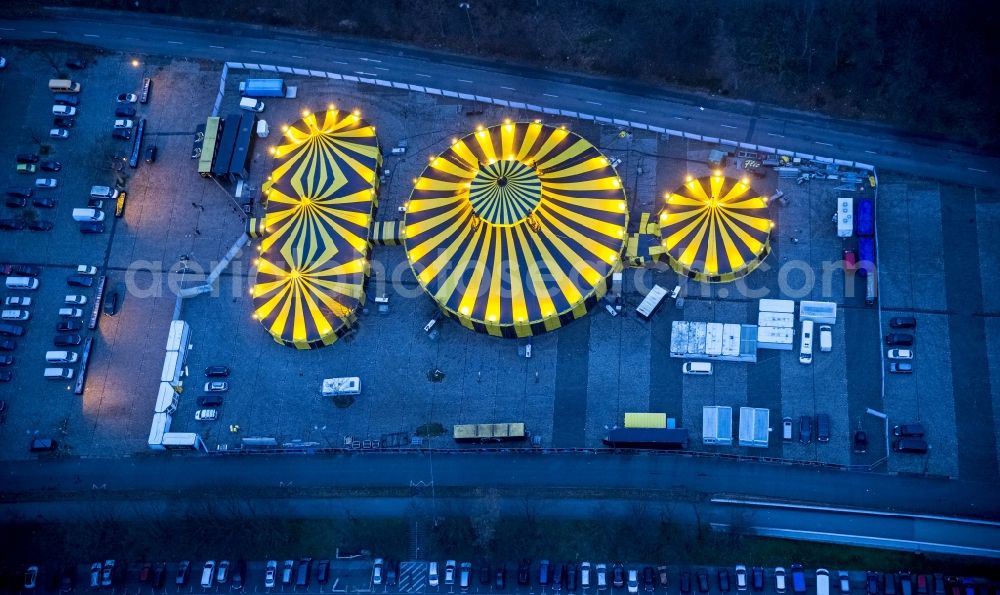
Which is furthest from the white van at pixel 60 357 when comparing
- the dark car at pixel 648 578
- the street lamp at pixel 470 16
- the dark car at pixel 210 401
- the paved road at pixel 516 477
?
the dark car at pixel 648 578

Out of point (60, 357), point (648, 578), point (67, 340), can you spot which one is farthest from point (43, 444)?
point (648, 578)

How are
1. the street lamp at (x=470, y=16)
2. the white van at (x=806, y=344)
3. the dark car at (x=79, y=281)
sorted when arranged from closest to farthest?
the white van at (x=806, y=344), the dark car at (x=79, y=281), the street lamp at (x=470, y=16)

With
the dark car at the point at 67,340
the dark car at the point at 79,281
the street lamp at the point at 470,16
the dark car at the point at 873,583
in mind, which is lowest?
the dark car at the point at 873,583

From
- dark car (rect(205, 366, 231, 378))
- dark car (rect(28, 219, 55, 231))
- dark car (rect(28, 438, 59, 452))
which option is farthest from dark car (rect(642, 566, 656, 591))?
dark car (rect(28, 219, 55, 231))

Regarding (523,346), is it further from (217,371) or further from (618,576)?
(217,371)

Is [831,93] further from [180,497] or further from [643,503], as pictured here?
[180,497]

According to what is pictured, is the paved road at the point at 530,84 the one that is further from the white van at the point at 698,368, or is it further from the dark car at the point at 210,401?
the dark car at the point at 210,401

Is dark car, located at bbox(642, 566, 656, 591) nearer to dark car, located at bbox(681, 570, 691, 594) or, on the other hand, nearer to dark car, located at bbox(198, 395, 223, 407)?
dark car, located at bbox(681, 570, 691, 594)
